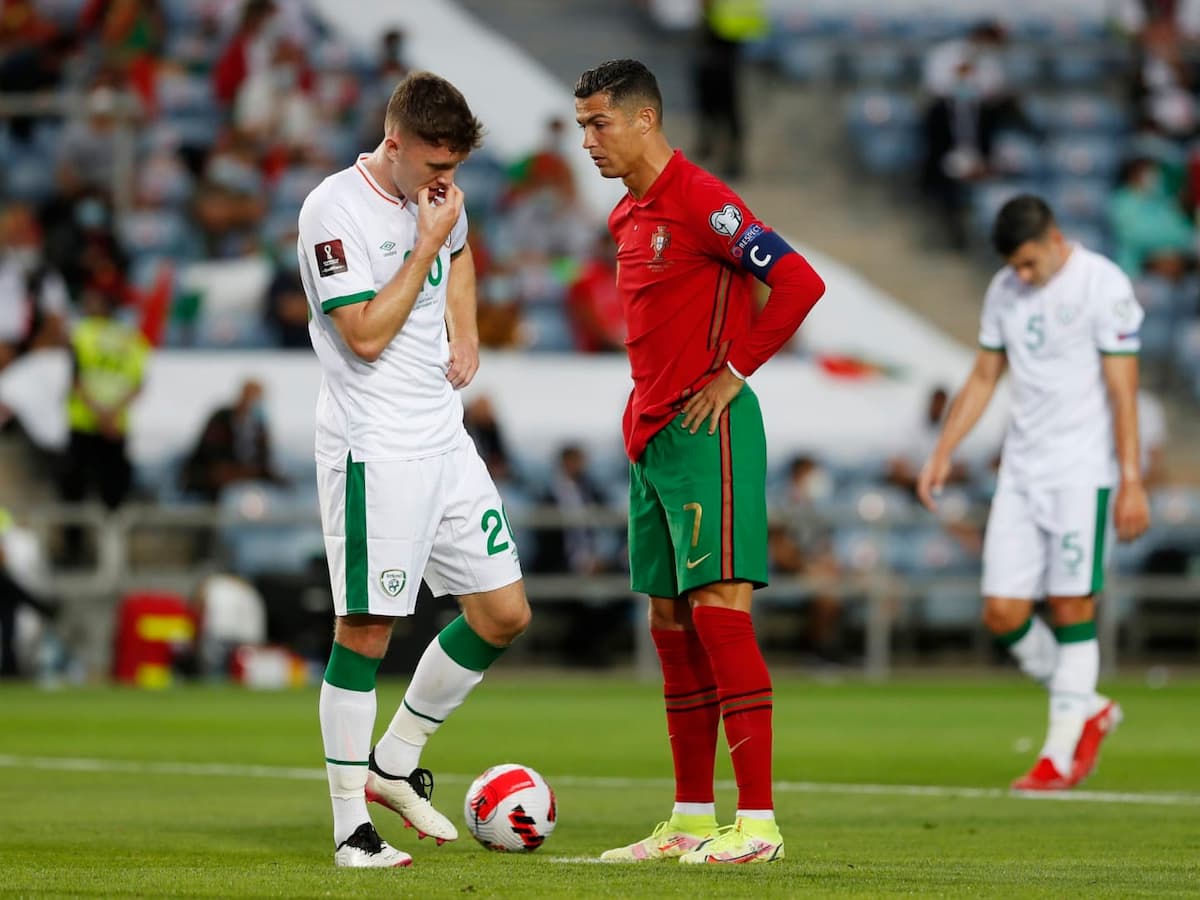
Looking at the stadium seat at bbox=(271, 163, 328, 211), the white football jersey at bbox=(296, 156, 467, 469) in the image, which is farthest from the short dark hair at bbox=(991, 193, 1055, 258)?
the stadium seat at bbox=(271, 163, 328, 211)

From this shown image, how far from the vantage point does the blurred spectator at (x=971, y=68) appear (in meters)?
22.3

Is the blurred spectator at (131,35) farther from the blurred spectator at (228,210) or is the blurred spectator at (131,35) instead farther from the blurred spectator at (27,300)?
the blurred spectator at (27,300)

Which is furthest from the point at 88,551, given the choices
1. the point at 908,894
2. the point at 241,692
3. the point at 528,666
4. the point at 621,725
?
the point at 908,894

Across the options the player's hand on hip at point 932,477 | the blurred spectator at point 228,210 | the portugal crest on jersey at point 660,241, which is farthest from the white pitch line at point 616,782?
the blurred spectator at point 228,210

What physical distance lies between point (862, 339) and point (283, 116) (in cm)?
580

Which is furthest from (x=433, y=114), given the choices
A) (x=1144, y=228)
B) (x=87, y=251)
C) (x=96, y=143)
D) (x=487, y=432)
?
(x=1144, y=228)

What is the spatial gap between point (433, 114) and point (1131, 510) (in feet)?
13.0

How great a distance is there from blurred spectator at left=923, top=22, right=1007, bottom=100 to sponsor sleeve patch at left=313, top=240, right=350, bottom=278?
663 inches

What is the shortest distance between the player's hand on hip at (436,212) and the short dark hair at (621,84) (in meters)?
0.54

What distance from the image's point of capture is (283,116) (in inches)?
808

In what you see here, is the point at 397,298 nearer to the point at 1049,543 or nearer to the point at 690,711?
the point at 690,711

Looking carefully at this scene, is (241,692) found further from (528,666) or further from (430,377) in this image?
(430,377)

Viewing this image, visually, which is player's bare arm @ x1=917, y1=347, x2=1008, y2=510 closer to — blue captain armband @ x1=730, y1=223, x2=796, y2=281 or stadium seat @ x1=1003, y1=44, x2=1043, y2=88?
blue captain armband @ x1=730, y1=223, x2=796, y2=281

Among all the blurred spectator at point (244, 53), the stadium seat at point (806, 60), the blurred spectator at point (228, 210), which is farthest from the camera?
the stadium seat at point (806, 60)
